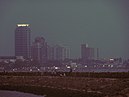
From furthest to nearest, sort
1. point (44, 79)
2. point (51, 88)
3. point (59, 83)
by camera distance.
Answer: point (44, 79)
point (59, 83)
point (51, 88)

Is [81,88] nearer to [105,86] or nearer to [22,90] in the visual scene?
[105,86]

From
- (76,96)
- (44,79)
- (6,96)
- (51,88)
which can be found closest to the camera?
(76,96)

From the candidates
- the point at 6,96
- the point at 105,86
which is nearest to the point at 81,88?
the point at 105,86

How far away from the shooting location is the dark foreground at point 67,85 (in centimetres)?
6444

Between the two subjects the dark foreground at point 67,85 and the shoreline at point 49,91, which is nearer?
the shoreline at point 49,91

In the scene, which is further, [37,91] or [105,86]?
[37,91]

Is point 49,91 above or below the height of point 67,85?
below

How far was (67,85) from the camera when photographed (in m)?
76.4

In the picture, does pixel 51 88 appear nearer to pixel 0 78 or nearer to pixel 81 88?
pixel 81 88

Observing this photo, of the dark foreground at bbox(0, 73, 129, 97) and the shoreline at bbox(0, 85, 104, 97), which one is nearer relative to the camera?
the shoreline at bbox(0, 85, 104, 97)

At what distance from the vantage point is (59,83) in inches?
3164

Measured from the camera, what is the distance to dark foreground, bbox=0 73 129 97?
6444 centimetres

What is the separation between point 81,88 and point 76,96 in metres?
9.25

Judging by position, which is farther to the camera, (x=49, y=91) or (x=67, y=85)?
(x=67, y=85)
